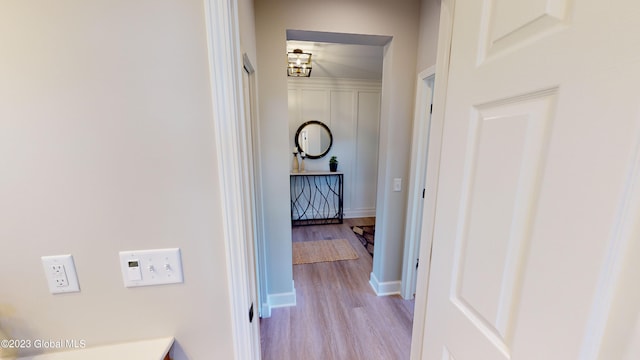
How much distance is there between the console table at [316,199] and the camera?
4219 mm

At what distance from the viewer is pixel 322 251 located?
127 inches

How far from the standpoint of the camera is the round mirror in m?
4.03

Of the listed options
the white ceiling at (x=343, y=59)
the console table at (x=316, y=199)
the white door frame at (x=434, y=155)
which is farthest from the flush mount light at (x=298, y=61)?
the white door frame at (x=434, y=155)

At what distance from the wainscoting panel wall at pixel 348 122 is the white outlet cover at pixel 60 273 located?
345 centimetres

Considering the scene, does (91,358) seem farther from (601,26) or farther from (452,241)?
(601,26)

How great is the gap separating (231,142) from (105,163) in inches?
13.8

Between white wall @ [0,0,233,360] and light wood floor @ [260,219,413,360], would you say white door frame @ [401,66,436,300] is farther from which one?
white wall @ [0,0,233,360]

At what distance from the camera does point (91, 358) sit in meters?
0.72

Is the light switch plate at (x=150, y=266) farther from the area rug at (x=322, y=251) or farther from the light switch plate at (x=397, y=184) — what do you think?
the area rug at (x=322, y=251)

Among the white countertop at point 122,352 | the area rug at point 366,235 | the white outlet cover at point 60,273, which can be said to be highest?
the white outlet cover at point 60,273

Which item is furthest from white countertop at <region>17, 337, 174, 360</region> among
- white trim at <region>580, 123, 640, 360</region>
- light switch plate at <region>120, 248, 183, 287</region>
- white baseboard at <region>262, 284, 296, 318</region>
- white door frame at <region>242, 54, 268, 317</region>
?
white baseboard at <region>262, 284, 296, 318</region>

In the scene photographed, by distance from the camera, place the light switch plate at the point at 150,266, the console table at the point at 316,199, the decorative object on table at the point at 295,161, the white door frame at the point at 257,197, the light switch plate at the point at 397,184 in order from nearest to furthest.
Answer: the light switch plate at the point at 150,266
the white door frame at the point at 257,197
the light switch plate at the point at 397,184
the decorative object on table at the point at 295,161
the console table at the point at 316,199

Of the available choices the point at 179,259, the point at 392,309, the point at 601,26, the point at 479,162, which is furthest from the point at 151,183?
the point at 392,309

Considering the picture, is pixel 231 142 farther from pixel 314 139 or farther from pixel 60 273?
pixel 314 139
